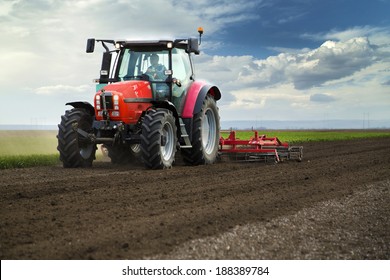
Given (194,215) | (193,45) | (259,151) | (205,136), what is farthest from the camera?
(259,151)

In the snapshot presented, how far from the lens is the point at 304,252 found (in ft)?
17.8

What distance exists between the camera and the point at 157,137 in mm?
10727

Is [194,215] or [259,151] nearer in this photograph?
[194,215]

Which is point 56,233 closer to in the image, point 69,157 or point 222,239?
point 222,239

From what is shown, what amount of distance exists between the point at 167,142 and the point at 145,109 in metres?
0.87

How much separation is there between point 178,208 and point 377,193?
3.80m

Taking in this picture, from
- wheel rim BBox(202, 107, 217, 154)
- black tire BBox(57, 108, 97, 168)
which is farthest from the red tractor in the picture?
wheel rim BBox(202, 107, 217, 154)

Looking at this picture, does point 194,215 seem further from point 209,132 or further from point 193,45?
point 209,132

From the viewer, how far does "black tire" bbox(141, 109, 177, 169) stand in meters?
10.8

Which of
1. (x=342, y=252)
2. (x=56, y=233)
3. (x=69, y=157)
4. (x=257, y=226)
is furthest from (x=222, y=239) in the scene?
(x=69, y=157)

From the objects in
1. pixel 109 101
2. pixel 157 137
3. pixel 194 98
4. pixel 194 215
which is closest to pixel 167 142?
pixel 157 137

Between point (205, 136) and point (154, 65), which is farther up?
point (154, 65)

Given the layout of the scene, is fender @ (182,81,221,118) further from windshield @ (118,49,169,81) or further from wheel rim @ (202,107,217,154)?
wheel rim @ (202,107,217,154)

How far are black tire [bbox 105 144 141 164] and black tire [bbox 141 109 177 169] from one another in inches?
68.1
